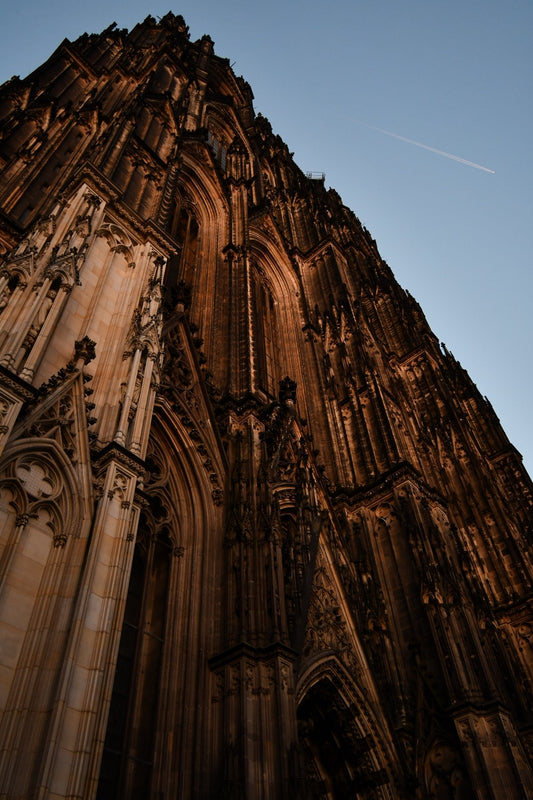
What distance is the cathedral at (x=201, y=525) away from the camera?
677 cm

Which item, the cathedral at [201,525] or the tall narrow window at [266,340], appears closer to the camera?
the cathedral at [201,525]

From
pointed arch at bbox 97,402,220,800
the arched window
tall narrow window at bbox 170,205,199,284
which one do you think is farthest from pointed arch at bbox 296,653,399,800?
tall narrow window at bbox 170,205,199,284

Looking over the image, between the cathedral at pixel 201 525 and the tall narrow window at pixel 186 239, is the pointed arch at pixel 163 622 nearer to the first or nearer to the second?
the cathedral at pixel 201 525

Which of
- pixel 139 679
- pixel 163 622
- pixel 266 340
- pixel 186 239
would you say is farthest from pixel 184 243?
pixel 139 679

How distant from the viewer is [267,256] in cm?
2733

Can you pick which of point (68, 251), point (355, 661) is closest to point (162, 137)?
point (68, 251)

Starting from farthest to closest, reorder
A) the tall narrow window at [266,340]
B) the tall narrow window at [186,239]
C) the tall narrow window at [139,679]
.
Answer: the tall narrow window at [186,239] < the tall narrow window at [266,340] < the tall narrow window at [139,679]

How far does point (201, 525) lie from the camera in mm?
11938

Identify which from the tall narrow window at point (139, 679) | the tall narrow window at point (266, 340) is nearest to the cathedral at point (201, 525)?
the tall narrow window at point (139, 679)

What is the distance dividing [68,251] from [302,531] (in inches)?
282

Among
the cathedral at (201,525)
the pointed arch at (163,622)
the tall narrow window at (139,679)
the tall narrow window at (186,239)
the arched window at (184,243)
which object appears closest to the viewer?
the cathedral at (201,525)

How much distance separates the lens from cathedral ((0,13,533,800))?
677 centimetres

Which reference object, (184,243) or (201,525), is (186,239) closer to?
(184,243)

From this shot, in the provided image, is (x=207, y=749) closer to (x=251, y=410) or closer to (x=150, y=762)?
(x=150, y=762)
